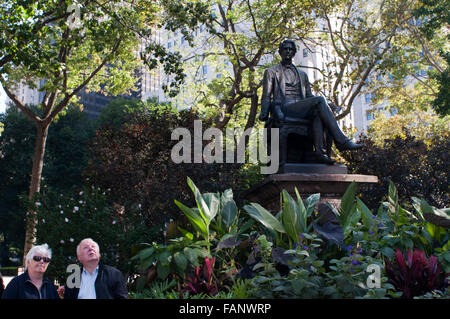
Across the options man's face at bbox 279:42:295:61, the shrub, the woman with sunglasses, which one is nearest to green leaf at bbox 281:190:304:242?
the woman with sunglasses

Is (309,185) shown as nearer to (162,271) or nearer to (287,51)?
(287,51)

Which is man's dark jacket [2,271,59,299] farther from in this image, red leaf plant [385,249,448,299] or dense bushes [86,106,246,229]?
dense bushes [86,106,246,229]

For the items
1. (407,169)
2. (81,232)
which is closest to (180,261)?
(81,232)

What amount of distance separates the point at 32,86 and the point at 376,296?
45.2ft

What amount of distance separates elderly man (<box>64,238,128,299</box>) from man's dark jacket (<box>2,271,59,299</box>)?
6.0 inches

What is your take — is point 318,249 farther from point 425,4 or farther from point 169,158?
point 425,4

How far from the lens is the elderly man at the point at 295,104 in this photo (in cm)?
692

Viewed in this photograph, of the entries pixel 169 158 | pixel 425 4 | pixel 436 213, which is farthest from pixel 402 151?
pixel 436 213

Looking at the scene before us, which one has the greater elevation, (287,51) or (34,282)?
(287,51)

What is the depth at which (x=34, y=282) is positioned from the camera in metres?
3.98

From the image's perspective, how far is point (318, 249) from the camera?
4.46 meters

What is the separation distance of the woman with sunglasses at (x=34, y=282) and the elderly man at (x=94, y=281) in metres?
0.18

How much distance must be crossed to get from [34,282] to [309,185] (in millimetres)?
3943

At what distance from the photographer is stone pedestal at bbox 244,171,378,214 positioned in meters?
6.41
